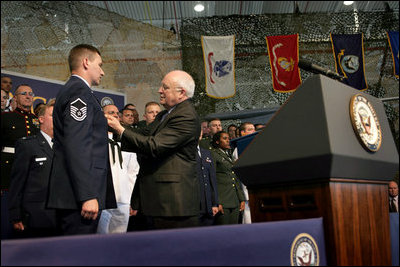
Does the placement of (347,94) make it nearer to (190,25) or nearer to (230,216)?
(230,216)

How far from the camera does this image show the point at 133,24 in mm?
7449

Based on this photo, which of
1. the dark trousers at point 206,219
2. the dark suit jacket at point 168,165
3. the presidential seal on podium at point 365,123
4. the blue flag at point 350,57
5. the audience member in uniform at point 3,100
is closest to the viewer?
the presidential seal on podium at point 365,123

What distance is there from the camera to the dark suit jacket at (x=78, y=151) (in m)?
1.64

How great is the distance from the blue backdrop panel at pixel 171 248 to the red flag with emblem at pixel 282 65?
618 cm

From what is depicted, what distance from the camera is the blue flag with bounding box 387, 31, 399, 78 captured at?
7418mm

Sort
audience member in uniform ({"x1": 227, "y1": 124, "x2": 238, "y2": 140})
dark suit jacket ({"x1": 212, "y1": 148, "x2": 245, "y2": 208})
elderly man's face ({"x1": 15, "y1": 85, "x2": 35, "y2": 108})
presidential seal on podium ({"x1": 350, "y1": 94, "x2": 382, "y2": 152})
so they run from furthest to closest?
audience member in uniform ({"x1": 227, "y1": 124, "x2": 238, "y2": 140})
dark suit jacket ({"x1": 212, "y1": 148, "x2": 245, "y2": 208})
elderly man's face ({"x1": 15, "y1": 85, "x2": 35, "y2": 108})
presidential seal on podium ({"x1": 350, "y1": 94, "x2": 382, "y2": 152})

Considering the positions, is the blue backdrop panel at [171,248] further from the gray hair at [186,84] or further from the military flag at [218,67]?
the military flag at [218,67]

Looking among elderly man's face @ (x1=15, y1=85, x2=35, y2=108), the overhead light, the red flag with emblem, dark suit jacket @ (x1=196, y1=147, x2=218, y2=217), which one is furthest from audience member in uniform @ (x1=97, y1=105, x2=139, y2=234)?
the overhead light

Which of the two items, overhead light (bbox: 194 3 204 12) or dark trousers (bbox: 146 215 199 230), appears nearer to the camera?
dark trousers (bbox: 146 215 199 230)

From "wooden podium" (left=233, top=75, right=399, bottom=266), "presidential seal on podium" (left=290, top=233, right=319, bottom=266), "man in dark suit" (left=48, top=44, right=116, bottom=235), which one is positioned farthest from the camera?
"man in dark suit" (left=48, top=44, right=116, bottom=235)

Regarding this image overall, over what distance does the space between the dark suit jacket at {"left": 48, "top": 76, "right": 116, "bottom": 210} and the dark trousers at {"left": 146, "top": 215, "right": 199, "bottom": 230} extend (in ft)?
0.88

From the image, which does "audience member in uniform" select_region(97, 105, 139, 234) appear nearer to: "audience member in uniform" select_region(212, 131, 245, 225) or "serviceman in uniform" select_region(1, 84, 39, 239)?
"serviceman in uniform" select_region(1, 84, 39, 239)

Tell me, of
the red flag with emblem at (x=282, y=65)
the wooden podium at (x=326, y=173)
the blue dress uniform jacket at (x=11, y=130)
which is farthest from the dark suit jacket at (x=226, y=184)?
the red flag with emblem at (x=282, y=65)

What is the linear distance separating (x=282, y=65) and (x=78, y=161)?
6.11 m
